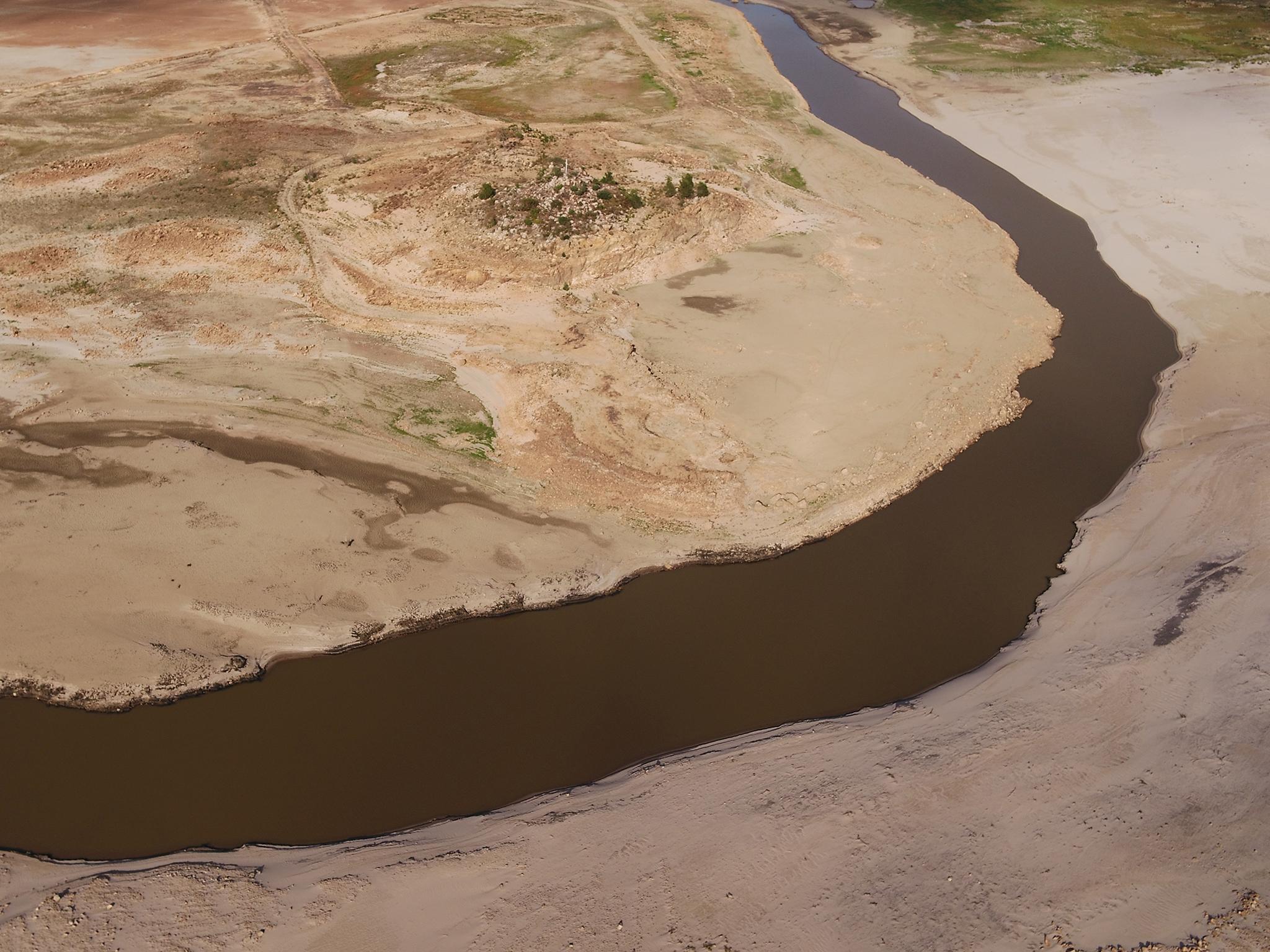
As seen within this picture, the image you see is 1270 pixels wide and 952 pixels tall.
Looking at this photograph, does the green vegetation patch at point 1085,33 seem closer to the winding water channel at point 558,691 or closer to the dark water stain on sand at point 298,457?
the winding water channel at point 558,691

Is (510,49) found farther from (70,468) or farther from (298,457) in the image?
(70,468)

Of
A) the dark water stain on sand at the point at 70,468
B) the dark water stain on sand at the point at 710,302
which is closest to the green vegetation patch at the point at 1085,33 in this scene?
the dark water stain on sand at the point at 710,302

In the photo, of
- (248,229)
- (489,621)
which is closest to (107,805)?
(489,621)

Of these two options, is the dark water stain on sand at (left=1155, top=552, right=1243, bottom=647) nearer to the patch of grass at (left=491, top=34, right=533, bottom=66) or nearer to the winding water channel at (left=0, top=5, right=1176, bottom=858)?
the winding water channel at (left=0, top=5, right=1176, bottom=858)

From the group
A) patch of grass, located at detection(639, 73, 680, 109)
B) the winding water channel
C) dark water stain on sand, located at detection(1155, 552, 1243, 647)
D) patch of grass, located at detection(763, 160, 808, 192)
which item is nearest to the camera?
the winding water channel

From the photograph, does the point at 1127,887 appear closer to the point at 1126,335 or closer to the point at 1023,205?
the point at 1126,335

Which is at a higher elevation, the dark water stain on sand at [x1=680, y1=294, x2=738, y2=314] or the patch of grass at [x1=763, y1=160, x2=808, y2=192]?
the patch of grass at [x1=763, y1=160, x2=808, y2=192]

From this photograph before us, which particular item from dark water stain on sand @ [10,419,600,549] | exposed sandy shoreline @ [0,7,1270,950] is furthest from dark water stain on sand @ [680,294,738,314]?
exposed sandy shoreline @ [0,7,1270,950]
